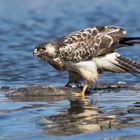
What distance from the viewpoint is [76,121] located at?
9.44 meters

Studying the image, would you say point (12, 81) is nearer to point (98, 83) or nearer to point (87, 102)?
point (98, 83)

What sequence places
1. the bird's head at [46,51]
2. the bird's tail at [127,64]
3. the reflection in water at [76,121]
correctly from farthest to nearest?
1. the bird's tail at [127,64]
2. the bird's head at [46,51]
3. the reflection in water at [76,121]

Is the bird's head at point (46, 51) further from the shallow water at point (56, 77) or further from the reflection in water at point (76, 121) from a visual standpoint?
the reflection in water at point (76, 121)

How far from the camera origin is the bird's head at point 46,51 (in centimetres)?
1171

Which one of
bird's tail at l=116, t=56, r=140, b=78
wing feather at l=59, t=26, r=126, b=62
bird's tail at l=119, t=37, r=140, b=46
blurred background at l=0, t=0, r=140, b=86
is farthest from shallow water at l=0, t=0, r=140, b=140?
bird's tail at l=119, t=37, r=140, b=46

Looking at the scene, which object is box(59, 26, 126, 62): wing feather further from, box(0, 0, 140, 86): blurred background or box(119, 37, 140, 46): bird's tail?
box(0, 0, 140, 86): blurred background

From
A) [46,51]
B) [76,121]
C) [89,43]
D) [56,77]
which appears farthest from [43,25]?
[76,121]

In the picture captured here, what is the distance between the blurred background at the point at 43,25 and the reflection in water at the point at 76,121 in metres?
3.04

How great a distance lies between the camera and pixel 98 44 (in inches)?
468

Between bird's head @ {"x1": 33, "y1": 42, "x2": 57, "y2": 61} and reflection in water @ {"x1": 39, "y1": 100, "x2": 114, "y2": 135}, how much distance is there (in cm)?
137

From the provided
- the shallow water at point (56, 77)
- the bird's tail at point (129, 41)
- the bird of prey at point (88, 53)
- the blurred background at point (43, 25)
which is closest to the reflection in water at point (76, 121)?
the shallow water at point (56, 77)

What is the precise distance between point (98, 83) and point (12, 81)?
6.02ft

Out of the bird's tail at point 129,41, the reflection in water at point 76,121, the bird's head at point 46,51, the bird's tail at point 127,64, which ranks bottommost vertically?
the reflection in water at point 76,121

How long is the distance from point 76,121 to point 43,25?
42.9ft
